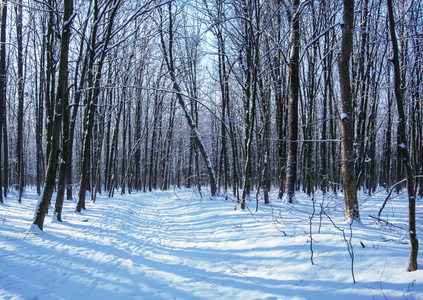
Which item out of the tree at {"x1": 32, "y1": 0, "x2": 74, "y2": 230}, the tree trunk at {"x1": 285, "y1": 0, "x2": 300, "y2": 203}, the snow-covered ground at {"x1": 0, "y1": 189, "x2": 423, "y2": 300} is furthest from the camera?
the tree trunk at {"x1": 285, "y1": 0, "x2": 300, "y2": 203}

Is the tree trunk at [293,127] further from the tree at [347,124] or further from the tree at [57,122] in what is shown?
the tree at [57,122]

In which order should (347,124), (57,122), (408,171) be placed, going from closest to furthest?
(408,171) < (347,124) < (57,122)

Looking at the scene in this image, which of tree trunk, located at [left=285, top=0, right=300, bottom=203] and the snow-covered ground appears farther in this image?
tree trunk, located at [left=285, top=0, right=300, bottom=203]

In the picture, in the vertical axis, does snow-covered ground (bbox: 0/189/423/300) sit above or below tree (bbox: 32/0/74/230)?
below

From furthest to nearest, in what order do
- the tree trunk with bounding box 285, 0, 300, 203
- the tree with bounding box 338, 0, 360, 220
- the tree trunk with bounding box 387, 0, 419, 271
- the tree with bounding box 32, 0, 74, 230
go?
the tree trunk with bounding box 285, 0, 300, 203
the tree with bounding box 32, 0, 74, 230
the tree with bounding box 338, 0, 360, 220
the tree trunk with bounding box 387, 0, 419, 271

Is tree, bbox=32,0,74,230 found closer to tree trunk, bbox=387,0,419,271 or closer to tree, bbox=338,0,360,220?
tree, bbox=338,0,360,220

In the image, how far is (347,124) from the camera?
473cm

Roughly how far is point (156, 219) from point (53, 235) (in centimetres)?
334

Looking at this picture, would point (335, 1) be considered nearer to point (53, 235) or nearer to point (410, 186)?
point (410, 186)

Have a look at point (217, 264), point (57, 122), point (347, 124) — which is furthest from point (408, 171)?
point (57, 122)

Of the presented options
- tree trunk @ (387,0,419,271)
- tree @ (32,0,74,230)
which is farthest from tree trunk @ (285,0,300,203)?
tree @ (32,0,74,230)

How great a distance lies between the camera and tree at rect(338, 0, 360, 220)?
464cm

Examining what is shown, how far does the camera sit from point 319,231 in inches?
168

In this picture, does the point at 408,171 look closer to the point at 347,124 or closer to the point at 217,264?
the point at 347,124
